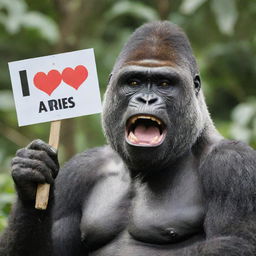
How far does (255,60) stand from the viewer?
30.3ft

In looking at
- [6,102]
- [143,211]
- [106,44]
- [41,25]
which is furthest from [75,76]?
Answer: [106,44]

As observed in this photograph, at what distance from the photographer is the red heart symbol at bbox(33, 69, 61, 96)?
516 cm

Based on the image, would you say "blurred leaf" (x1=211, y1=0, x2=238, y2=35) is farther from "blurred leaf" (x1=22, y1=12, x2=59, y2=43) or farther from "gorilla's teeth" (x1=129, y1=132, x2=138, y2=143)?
"gorilla's teeth" (x1=129, y1=132, x2=138, y2=143)

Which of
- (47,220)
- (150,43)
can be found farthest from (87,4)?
(47,220)

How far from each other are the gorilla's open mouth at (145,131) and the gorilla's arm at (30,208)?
19.6 inches

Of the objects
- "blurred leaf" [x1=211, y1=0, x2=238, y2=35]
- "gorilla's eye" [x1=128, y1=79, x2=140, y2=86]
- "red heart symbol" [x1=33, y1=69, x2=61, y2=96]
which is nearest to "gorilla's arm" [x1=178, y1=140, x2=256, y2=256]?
"gorilla's eye" [x1=128, y1=79, x2=140, y2=86]

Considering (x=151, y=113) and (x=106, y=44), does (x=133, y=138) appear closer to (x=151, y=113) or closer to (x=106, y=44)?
(x=151, y=113)

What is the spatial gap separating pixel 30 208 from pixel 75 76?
868 millimetres

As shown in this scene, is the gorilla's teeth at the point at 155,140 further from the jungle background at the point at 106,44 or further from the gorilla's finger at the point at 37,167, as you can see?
the jungle background at the point at 106,44

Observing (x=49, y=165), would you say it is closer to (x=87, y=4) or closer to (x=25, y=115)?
(x=25, y=115)

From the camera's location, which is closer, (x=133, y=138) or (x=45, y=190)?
(x=45, y=190)

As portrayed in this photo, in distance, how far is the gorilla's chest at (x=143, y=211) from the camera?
17.1ft

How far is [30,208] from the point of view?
5.22 metres

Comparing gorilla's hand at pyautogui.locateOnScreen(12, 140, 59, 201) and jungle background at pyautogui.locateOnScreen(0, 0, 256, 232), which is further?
jungle background at pyautogui.locateOnScreen(0, 0, 256, 232)
